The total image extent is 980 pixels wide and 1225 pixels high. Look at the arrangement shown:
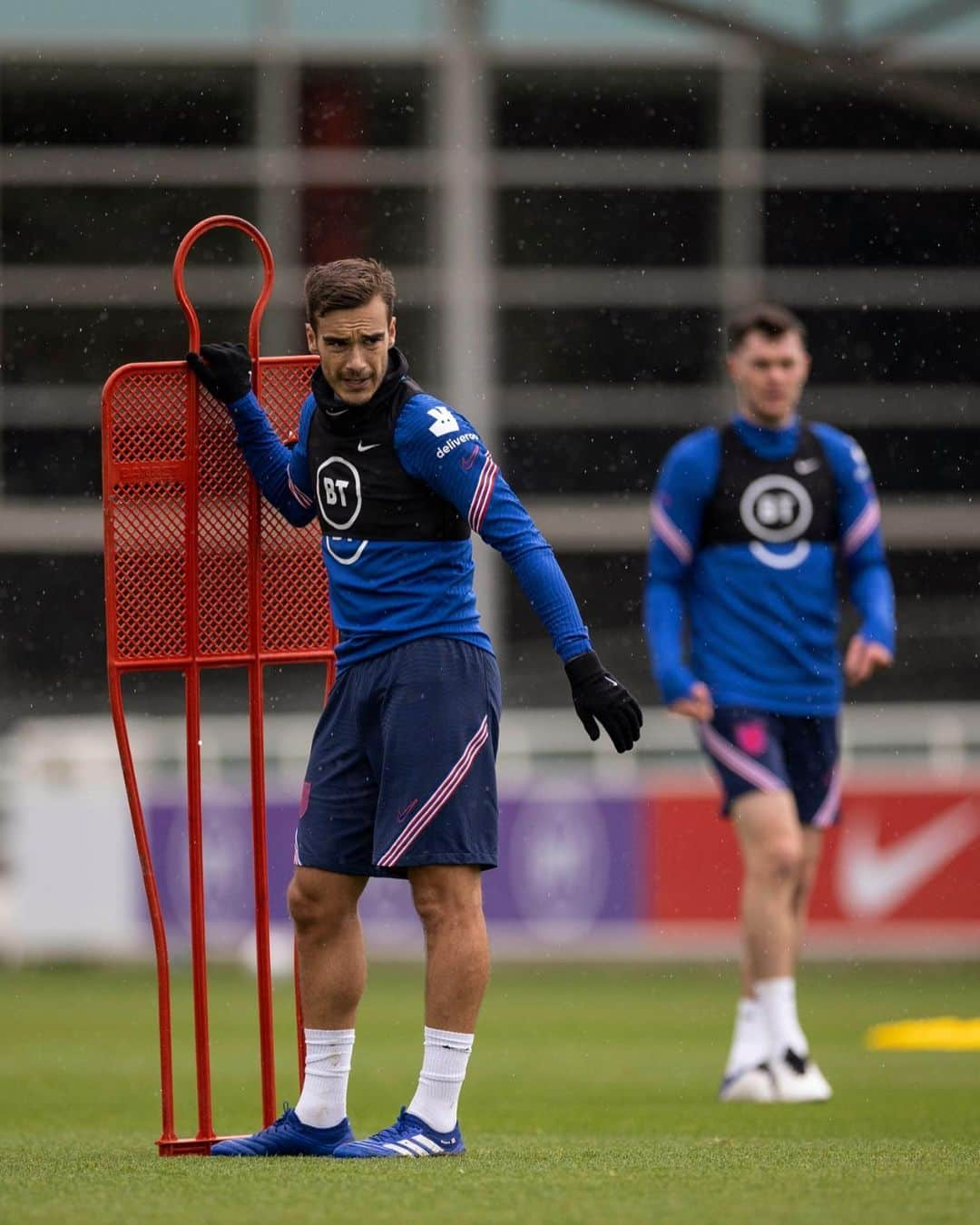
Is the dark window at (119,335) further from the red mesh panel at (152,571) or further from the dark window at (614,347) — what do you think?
the red mesh panel at (152,571)

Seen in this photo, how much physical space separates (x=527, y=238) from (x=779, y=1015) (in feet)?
48.7

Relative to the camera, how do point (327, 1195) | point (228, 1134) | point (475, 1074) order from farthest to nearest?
point (475, 1074)
point (228, 1134)
point (327, 1195)

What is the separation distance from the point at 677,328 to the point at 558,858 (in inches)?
366

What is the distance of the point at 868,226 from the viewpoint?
21125mm

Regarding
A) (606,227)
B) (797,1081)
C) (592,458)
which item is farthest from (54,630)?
(797,1081)

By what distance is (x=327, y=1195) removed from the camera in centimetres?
416

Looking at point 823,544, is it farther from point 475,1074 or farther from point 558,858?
point 558,858

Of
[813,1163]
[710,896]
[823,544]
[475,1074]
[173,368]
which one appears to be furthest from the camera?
[710,896]

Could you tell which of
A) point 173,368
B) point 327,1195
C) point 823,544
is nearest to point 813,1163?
point 327,1195

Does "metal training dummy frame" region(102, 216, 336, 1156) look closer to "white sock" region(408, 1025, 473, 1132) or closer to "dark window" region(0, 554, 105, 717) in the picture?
"white sock" region(408, 1025, 473, 1132)

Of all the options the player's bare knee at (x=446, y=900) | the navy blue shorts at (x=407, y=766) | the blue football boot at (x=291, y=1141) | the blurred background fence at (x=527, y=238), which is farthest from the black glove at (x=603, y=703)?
the blurred background fence at (x=527, y=238)

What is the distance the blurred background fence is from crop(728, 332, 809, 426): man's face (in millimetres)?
11905

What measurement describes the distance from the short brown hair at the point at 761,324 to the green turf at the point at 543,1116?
7.14ft

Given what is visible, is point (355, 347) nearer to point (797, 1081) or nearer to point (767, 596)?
point (767, 596)
